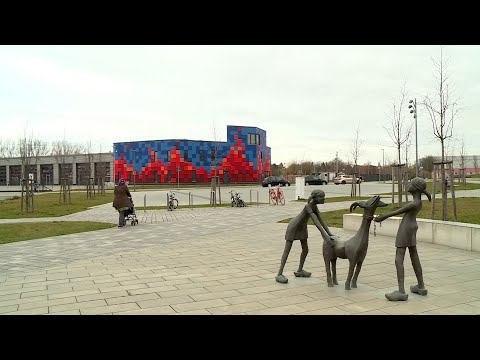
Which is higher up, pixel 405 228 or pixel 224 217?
pixel 405 228

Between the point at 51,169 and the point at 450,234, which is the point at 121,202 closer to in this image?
the point at 450,234

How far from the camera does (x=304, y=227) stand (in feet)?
20.1

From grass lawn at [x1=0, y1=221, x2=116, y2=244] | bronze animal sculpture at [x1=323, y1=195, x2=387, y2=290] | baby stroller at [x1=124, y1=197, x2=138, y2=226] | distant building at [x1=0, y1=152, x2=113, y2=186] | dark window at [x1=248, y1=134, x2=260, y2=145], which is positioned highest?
dark window at [x1=248, y1=134, x2=260, y2=145]

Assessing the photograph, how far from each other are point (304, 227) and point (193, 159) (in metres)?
59.5

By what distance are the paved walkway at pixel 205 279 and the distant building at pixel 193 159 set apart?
5347 centimetres

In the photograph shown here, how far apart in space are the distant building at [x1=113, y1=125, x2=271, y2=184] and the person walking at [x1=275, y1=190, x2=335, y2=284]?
189ft

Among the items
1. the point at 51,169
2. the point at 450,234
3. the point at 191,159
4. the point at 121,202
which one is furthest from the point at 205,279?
the point at 51,169

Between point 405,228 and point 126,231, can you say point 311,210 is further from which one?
point 126,231

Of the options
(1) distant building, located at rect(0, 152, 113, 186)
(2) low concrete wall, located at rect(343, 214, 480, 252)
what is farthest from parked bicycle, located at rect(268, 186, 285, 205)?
(1) distant building, located at rect(0, 152, 113, 186)

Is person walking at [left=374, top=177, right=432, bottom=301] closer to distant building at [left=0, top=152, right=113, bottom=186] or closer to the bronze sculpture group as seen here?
the bronze sculpture group

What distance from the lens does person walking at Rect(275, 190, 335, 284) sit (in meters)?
5.71
